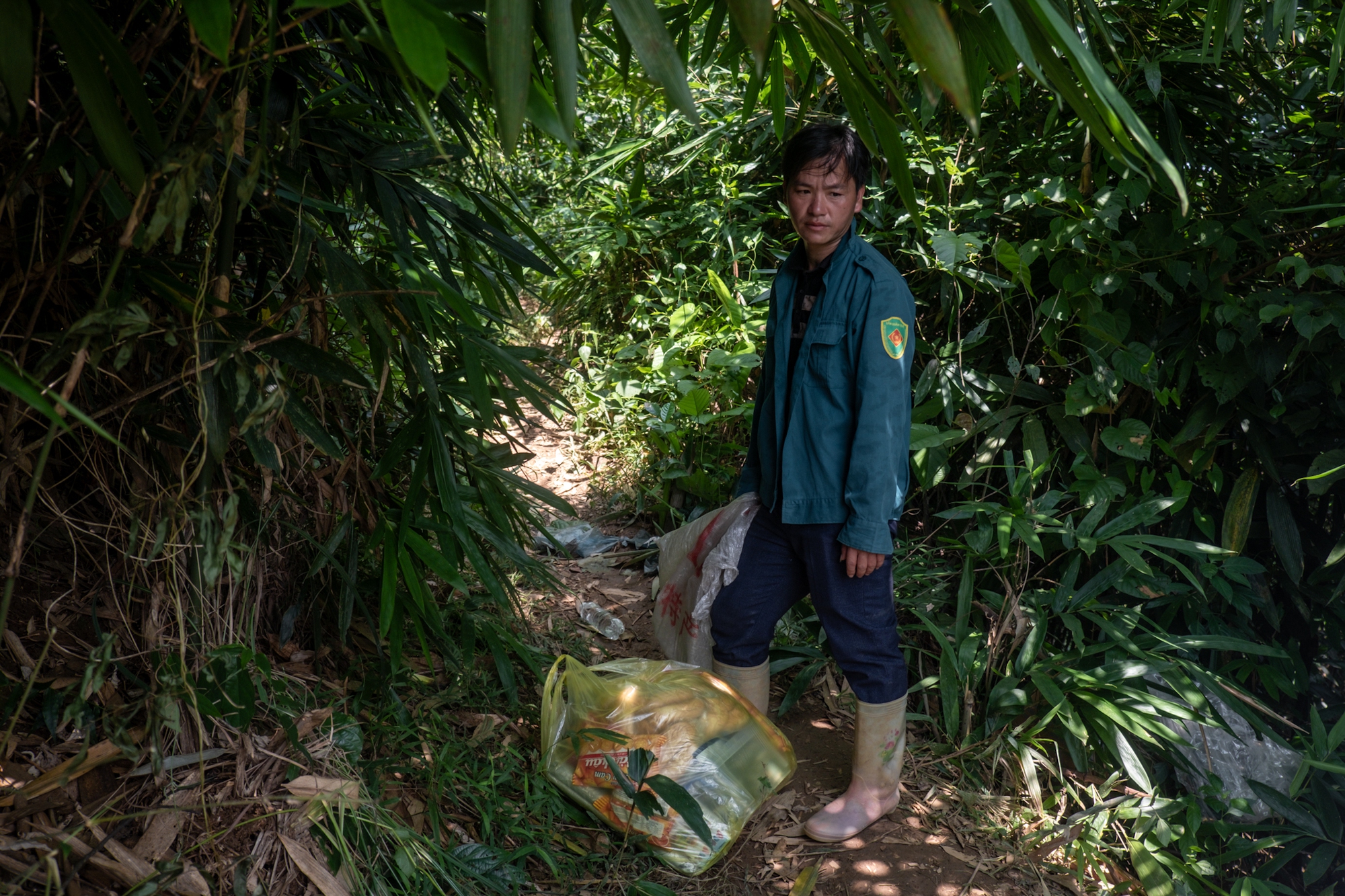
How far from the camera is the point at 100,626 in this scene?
163 centimetres

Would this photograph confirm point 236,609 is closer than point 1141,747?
Yes

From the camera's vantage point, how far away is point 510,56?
2.69 ft

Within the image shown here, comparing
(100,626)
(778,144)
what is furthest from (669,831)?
(778,144)

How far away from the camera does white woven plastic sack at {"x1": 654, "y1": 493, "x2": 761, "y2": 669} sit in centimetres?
234

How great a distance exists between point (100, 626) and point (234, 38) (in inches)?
41.1

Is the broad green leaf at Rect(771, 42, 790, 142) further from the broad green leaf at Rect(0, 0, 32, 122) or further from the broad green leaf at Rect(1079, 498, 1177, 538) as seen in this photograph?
the broad green leaf at Rect(0, 0, 32, 122)

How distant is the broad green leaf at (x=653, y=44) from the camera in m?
0.85

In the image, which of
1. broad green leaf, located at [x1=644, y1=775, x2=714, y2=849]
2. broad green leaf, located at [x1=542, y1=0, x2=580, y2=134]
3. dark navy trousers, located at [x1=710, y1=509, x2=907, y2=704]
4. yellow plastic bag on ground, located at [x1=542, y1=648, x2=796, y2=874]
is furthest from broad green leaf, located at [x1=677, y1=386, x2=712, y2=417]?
broad green leaf, located at [x1=542, y1=0, x2=580, y2=134]

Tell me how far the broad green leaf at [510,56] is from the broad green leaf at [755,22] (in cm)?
19

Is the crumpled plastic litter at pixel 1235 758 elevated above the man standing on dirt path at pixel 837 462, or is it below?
below

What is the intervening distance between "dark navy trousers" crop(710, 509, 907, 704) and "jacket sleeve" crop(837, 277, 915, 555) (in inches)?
3.5

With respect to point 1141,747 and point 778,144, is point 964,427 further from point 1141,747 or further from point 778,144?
point 778,144

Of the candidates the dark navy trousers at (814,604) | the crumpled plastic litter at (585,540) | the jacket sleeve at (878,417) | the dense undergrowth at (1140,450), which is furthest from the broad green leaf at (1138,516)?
the crumpled plastic litter at (585,540)

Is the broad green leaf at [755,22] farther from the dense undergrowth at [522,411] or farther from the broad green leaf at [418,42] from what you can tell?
the broad green leaf at [418,42]
